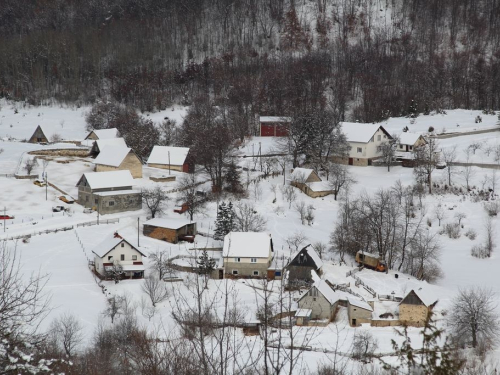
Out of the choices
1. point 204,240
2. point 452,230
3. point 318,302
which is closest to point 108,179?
point 204,240

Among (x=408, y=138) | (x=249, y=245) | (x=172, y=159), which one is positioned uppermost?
(x=408, y=138)

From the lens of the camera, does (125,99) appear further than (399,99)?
Yes

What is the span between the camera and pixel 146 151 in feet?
203

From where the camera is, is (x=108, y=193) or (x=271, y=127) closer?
(x=108, y=193)

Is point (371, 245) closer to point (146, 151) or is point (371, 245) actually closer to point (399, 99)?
point (146, 151)

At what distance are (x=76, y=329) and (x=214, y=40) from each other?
72.6 m

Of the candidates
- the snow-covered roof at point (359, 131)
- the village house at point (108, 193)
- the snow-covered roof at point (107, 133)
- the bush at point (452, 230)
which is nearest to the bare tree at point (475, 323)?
the bush at point (452, 230)

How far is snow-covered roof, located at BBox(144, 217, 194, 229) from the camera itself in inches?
1619

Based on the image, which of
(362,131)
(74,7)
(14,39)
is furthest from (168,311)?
(74,7)

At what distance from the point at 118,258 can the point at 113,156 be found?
785 inches

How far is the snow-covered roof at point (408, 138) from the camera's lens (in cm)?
5561

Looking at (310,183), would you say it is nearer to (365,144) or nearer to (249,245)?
(365,144)

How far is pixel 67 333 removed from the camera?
25.2 meters

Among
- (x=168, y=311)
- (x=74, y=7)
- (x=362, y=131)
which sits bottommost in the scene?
(x=168, y=311)
